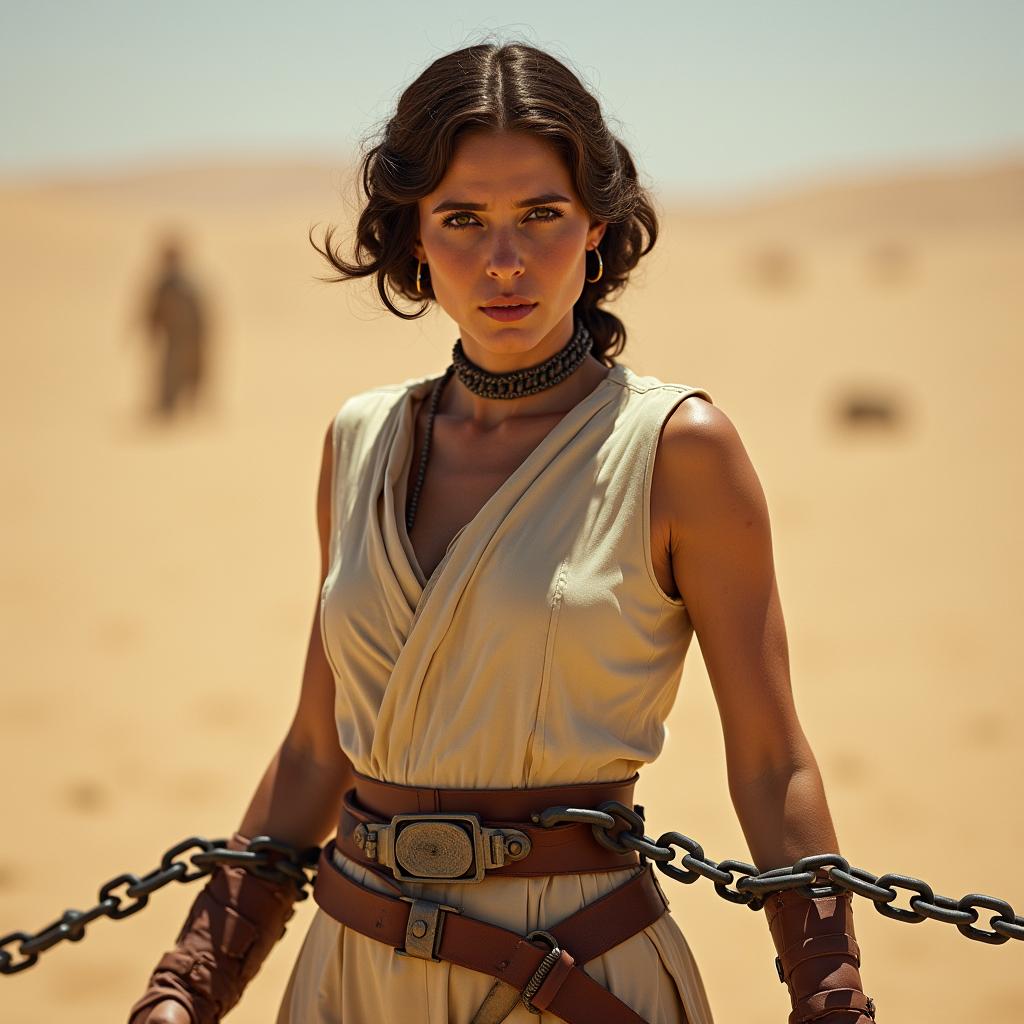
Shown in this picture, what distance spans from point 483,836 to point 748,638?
0.46m

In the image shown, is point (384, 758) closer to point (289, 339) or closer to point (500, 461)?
point (500, 461)

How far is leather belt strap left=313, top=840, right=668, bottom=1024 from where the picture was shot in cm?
188

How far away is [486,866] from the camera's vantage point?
1.92 metres

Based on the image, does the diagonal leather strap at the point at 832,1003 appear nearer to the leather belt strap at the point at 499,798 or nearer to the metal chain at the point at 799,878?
the metal chain at the point at 799,878

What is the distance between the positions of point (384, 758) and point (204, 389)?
15.4 metres

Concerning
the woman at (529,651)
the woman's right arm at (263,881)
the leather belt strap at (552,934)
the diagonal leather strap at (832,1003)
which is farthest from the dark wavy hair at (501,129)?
the diagonal leather strap at (832,1003)

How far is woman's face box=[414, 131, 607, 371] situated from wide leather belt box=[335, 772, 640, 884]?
66 cm

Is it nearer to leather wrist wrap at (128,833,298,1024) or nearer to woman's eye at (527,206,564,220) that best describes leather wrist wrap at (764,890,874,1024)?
leather wrist wrap at (128,833,298,1024)

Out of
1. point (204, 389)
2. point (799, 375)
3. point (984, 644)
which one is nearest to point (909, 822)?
point (984, 644)

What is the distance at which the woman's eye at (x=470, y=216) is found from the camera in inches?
80.8

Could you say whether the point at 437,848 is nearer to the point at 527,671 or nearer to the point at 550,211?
the point at 527,671

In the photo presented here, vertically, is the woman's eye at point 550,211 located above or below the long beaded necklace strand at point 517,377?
above

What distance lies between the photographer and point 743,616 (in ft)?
6.29

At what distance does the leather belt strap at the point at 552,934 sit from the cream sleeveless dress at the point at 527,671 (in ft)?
0.08
